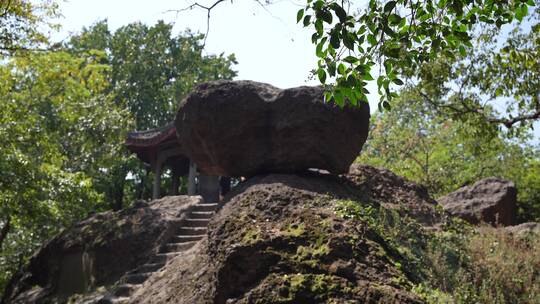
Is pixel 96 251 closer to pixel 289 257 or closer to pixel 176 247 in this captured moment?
pixel 176 247

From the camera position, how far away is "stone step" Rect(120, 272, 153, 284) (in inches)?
405

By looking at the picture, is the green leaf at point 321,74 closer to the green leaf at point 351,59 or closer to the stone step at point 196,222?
the green leaf at point 351,59

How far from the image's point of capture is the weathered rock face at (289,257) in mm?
5504

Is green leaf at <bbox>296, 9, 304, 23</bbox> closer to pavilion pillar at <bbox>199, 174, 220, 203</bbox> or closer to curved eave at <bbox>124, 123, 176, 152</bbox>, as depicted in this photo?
curved eave at <bbox>124, 123, 176, 152</bbox>

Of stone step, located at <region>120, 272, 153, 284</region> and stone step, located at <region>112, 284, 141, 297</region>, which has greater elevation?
stone step, located at <region>120, 272, 153, 284</region>

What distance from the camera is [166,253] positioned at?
36.1 ft

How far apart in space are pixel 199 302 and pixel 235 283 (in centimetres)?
78

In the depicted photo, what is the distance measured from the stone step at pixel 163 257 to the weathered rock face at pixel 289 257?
287cm

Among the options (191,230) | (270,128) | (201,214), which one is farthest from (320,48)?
(201,214)

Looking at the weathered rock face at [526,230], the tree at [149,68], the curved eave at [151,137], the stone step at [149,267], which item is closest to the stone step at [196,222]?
the stone step at [149,267]

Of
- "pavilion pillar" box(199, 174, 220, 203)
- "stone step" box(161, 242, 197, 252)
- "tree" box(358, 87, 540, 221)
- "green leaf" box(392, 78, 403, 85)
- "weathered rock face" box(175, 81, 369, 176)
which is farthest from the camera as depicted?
"pavilion pillar" box(199, 174, 220, 203)

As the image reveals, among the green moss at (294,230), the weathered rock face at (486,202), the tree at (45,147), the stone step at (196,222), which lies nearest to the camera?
the green moss at (294,230)

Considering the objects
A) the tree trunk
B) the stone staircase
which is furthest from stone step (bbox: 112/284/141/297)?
the tree trunk

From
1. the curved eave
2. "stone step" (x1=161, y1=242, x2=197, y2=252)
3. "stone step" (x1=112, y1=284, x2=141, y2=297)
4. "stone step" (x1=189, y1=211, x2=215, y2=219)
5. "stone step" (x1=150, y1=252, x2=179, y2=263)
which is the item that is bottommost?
"stone step" (x1=112, y1=284, x2=141, y2=297)
